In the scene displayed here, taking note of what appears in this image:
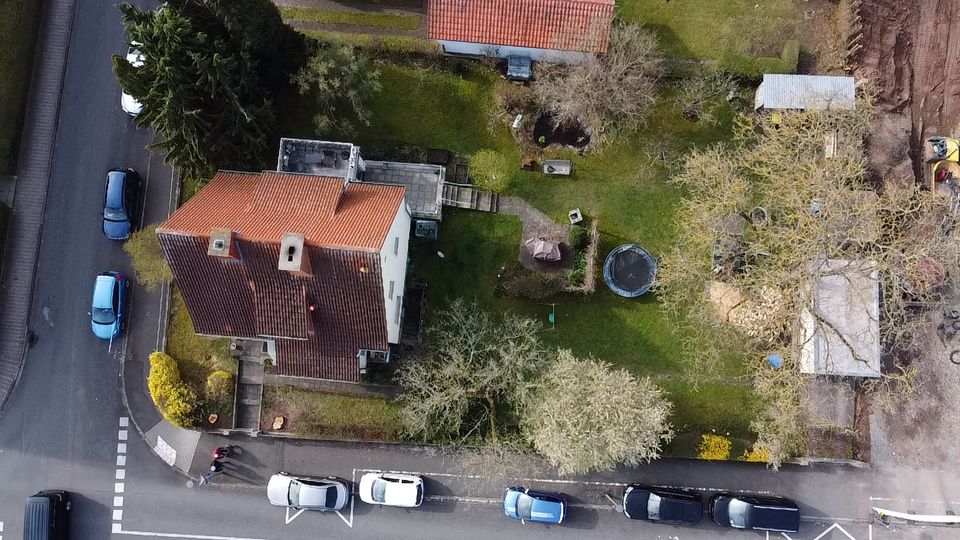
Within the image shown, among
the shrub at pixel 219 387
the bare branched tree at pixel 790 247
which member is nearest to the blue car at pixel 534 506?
the bare branched tree at pixel 790 247

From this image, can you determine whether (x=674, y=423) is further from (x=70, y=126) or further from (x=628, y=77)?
(x=70, y=126)

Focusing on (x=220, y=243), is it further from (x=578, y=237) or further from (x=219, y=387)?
(x=578, y=237)

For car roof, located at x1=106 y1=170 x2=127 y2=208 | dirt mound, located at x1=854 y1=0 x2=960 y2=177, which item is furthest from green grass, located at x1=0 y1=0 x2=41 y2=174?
dirt mound, located at x1=854 y1=0 x2=960 y2=177

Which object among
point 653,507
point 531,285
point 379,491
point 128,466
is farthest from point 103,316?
point 653,507

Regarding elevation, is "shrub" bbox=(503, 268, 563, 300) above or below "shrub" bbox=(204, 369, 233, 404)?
above

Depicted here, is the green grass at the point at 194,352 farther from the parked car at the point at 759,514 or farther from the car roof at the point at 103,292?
the parked car at the point at 759,514

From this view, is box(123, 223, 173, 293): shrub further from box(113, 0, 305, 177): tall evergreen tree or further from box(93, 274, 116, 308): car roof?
box(113, 0, 305, 177): tall evergreen tree
